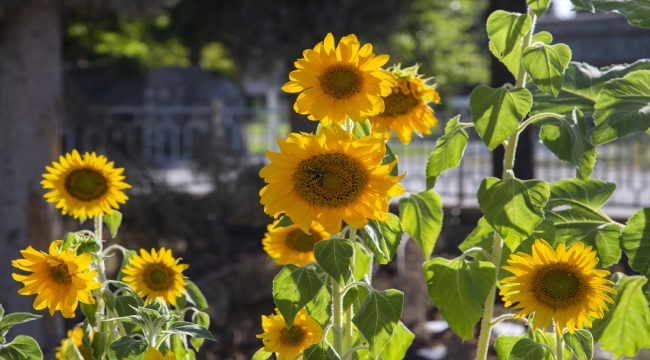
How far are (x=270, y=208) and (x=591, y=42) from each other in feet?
49.0

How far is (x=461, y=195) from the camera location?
24.1 ft

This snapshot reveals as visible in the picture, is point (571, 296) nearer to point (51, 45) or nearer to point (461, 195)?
point (51, 45)

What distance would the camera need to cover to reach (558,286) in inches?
46.7

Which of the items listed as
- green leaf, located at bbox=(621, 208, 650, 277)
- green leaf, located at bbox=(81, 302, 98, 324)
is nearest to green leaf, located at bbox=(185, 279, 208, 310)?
green leaf, located at bbox=(81, 302, 98, 324)

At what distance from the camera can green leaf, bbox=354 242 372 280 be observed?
4.76ft

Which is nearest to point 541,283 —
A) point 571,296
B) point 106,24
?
point 571,296

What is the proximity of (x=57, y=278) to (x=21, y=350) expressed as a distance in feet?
0.42

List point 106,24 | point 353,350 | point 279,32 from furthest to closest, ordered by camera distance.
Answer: point 106,24 → point 279,32 → point 353,350

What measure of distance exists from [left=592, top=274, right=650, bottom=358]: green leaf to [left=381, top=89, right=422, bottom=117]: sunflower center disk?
1.82ft

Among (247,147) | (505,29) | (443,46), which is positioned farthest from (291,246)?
(443,46)

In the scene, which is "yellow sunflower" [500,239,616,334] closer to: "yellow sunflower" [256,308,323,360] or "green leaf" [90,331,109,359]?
"yellow sunflower" [256,308,323,360]

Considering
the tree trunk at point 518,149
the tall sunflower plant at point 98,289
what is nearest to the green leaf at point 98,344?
the tall sunflower plant at point 98,289

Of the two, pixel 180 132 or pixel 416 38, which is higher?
pixel 416 38

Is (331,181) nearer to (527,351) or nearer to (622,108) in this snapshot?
(527,351)
